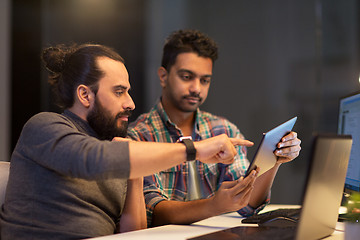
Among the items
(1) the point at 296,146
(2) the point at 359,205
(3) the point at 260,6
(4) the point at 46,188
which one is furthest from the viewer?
(3) the point at 260,6

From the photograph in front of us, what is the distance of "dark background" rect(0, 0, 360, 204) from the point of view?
352 cm

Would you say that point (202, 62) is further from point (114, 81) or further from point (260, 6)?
point (260, 6)

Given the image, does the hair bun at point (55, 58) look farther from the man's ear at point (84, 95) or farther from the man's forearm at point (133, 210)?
the man's forearm at point (133, 210)

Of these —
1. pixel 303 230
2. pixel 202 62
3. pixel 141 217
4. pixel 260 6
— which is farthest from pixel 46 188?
pixel 260 6

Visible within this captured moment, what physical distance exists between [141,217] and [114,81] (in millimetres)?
524

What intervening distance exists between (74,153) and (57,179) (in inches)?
7.7

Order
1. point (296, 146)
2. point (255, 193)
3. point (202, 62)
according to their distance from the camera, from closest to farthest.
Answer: point (296, 146) < point (255, 193) < point (202, 62)

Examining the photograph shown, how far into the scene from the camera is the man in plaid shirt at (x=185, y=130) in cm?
186

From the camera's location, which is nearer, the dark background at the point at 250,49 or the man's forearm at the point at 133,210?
the man's forearm at the point at 133,210

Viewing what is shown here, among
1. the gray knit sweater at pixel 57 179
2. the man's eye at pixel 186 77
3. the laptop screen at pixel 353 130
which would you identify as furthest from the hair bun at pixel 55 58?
the laptop screen at pixel 353 130

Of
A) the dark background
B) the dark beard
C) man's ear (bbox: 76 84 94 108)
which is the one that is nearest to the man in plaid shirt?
the dark beard

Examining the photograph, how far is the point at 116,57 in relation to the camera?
5.50ft

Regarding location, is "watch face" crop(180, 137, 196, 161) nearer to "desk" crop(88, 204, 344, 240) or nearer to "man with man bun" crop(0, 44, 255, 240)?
"man with man bun" crop(0, 44, 255, 240)

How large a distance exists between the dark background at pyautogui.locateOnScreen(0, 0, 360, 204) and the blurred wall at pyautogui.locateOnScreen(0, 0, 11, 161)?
0.51 feet
